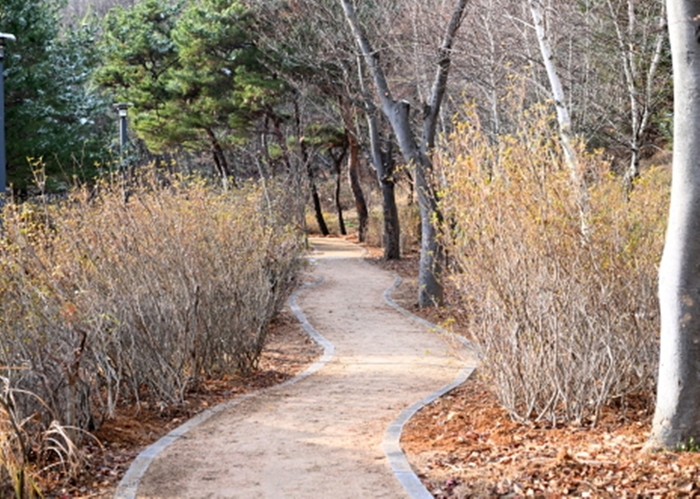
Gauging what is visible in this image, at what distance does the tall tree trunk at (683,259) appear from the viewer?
541 centimetres

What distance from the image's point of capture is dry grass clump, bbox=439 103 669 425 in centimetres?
687

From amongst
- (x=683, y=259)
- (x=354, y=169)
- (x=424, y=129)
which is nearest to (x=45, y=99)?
(x=424, y=129)

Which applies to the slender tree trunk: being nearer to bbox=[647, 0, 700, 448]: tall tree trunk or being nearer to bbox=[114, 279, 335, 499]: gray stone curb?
bbox=[114, 279, 335, 499]: gray stone curb

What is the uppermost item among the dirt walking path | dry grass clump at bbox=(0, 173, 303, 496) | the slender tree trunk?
the slender tree trunk

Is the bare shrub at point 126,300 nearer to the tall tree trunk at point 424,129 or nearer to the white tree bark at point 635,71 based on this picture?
the tall tree trunk at point 424,129

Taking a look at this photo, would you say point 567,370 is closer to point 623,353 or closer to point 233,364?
point 623,353

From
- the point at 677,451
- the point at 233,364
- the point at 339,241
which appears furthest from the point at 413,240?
the point at 677,451

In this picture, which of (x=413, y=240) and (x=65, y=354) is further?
(x=413, y=240)

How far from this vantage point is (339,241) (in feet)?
109

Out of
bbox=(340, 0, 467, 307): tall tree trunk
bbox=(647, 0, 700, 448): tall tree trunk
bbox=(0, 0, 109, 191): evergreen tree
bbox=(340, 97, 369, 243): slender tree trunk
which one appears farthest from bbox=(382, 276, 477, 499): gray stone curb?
bbox=(340, 97, 369, 243): slender tree trunk

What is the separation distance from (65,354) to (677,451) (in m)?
4.39

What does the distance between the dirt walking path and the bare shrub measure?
0.84 metres

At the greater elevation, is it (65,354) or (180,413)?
(65,354)

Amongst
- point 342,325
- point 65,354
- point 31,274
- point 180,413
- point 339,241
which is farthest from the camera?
point 339,241
